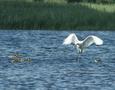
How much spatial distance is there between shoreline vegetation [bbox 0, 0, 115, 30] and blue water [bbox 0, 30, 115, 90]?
10.9m

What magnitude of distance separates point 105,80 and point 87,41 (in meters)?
5.38

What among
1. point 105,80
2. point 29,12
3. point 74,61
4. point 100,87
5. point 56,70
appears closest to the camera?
point 100,87

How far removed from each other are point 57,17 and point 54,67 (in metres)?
31.4

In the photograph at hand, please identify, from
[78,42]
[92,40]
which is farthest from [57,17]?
[92,40]

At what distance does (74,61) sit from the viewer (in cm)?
Result: 3631

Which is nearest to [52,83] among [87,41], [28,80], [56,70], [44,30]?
[28,80]

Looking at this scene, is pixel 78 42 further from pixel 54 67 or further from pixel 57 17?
pixel 57 17

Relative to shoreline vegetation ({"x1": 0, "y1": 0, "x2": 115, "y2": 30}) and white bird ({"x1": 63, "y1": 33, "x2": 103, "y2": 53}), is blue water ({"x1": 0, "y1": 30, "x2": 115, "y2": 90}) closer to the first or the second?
white bird ({"x1": 63, "y1": 33, "x2": 103, "y2": 53})

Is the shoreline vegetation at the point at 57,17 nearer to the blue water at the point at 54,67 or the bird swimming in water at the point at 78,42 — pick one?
the blue water at the point at 54,67

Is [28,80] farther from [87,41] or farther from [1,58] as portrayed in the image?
[1,58]

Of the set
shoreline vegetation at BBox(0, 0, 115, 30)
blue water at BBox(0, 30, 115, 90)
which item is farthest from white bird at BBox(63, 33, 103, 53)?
shoreline vegetation at BBox(0, 0, 115, 30)

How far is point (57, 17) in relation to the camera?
6450 cm

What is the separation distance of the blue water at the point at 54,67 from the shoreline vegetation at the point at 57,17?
10900 mm

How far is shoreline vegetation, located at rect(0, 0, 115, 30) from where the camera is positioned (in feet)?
209
